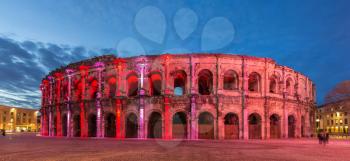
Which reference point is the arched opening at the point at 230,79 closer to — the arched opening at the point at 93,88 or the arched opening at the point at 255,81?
the arched opening at the point at 255,81

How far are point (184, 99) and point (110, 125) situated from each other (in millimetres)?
11721

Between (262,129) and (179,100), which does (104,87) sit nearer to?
(179,100)

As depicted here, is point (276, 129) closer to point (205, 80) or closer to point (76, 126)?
point (205, 80)

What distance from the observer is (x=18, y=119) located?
12875 cm

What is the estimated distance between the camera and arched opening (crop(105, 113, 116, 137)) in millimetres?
43906

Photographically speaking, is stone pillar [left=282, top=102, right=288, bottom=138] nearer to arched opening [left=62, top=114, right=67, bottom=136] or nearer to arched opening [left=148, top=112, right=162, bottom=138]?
arched opening [left=148, top=112, right=162, bottom=138]

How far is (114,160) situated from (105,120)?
25999 millimetres

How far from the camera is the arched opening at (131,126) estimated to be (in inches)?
1660

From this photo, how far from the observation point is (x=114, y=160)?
17.9m

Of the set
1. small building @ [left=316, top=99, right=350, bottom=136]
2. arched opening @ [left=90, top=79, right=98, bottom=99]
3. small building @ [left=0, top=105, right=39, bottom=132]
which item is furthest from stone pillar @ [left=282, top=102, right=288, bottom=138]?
small building @ [left=0, top=105, right=39, bottom=132]

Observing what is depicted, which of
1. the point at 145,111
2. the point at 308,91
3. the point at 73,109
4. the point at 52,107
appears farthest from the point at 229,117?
the point at 52,107

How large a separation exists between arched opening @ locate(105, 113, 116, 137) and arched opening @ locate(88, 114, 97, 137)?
7.17 ft

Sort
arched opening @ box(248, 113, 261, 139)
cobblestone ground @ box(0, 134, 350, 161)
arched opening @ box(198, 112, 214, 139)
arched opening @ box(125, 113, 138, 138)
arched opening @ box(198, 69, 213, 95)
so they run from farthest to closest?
arched opening @ box(125, 113, 138, 138), arched opening @ box(198, 69, 213, 95), arched opening @ box(248, 113, 261, 139), arched opening @ box(198, 112, 214, 139), cobblestone ground @ box(0, 134, 350, 161)

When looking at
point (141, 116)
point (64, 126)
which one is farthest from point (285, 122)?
point (64, 126)
